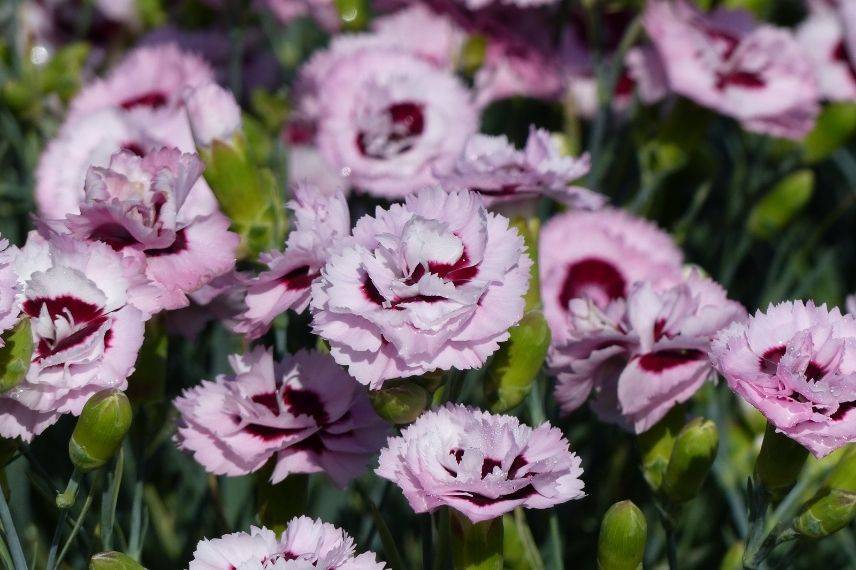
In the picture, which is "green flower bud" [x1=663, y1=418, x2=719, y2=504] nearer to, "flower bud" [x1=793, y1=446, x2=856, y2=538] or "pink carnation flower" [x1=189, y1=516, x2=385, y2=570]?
"flower bud" [x1=793, y1=446, x2=856, y2=538]

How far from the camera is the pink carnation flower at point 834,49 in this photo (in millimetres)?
1552

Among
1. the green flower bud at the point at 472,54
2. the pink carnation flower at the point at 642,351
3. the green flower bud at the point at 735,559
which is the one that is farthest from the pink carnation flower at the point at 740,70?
the green flower bud at the point at 735,559

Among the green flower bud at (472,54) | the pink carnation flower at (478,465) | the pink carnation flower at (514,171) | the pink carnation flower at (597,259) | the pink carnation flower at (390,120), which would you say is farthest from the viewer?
the green flower bud at (472,54)

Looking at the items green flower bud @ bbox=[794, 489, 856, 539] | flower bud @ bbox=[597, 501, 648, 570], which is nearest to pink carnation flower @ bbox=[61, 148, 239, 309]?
flower bud @ bbox=[597, 501, 648, 570]

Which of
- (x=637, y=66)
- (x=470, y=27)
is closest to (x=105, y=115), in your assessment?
(x=470, y=27)

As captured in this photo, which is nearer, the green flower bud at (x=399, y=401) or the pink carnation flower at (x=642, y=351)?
the green flower bud at (x=399, y=401)

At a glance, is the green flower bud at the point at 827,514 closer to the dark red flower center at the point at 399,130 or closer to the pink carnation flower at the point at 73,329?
the pink carnation flower at the point at 73,329

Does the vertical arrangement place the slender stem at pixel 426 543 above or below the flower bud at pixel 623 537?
below

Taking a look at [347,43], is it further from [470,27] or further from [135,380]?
[135,380]

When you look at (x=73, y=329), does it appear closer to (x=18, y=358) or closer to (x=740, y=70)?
(x=18, y=358)

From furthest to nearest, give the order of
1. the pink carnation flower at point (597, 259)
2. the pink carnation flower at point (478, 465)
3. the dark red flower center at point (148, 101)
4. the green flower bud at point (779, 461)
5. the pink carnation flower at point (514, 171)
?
the dark red flower center at point (148, 101) < the pink carnation flower at point (597, 259) < the pink carnation flower at point (514, 171) < the green flower bud at point (779, 461) < the pink carnation flower at point (478, 465)

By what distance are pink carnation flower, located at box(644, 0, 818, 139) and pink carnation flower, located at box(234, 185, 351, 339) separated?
635mm

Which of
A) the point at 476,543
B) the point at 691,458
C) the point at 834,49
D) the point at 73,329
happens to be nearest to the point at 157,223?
the point at 73,329

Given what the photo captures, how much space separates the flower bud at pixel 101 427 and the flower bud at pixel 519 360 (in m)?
0.29
